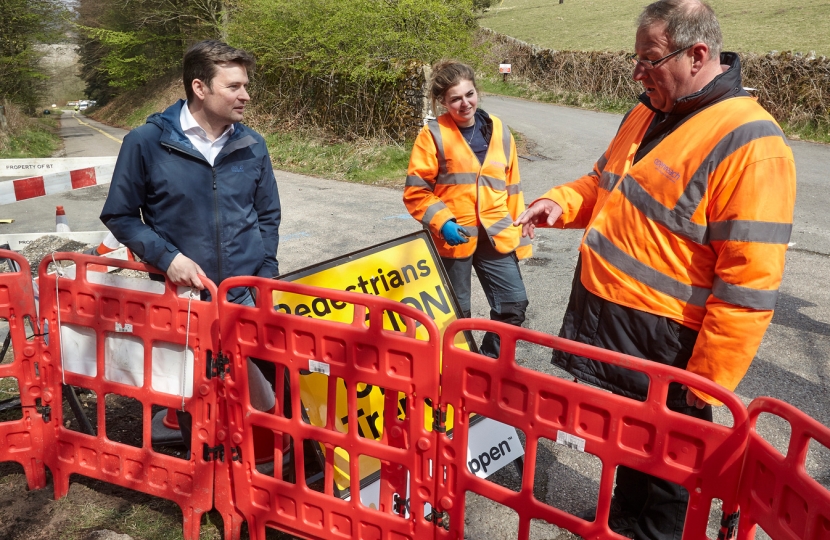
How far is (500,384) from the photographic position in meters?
2.42

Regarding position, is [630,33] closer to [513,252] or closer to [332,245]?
[332,245]

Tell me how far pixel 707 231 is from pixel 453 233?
176cm

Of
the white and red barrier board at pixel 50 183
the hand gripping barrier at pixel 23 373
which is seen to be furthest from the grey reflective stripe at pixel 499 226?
the white and red barrier board at pixel 50 183

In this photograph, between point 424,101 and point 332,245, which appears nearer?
point 332,245

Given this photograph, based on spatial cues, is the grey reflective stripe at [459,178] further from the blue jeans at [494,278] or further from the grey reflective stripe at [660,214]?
the grey reflective stripe at [660,214]

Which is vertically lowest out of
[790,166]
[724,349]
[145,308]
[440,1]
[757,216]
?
[145,308]

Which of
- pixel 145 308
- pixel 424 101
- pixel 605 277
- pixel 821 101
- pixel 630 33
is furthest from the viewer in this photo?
pixel 630 33

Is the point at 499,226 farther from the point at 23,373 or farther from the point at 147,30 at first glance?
the point at 147,30

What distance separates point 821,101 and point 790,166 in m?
17.2

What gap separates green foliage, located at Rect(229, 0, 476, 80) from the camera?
14.4m

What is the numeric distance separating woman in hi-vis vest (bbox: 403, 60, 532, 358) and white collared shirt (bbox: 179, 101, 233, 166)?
3.93 feet

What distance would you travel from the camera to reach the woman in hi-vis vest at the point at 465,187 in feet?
13.3

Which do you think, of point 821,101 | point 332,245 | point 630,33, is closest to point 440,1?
point 332,245

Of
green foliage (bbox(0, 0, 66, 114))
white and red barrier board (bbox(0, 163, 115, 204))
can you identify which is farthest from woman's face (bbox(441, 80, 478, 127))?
green foliage (bbox(0, 0, 66, 114))
